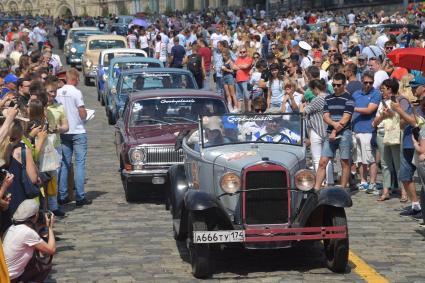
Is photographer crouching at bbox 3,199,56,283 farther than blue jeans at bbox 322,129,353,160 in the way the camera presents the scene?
No

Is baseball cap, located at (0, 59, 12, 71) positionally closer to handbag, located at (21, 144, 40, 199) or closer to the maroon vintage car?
the maroon vintage car

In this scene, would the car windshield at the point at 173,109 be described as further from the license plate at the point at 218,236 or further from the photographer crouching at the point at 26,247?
the photographer crouching at the point at 26,247

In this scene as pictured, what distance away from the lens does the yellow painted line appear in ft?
34.5

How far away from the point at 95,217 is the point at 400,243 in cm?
423

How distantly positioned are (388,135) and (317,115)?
1.06m

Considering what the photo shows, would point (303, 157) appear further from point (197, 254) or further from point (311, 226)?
point (197, 254)

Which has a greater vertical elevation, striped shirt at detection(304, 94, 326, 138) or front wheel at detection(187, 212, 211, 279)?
striped shirt at detection(304, 94, 326, 138)

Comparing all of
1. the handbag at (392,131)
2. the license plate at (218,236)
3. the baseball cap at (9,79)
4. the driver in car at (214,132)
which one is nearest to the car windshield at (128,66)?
the baseball cap at (9,79)

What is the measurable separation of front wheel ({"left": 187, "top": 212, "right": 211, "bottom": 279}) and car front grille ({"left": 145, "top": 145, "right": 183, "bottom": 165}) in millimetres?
3912

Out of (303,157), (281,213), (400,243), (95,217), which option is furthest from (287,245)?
(95,217)

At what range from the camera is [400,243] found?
12289 mm

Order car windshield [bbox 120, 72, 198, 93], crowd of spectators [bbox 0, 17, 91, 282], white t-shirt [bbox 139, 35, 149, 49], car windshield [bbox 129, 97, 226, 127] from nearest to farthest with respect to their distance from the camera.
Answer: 1. crowd of spectators [bbox 0, 17, 91, 282]
2. car windshield [bbox 129, 97, 226, 127]
3. car windshield [bbox 120, 72, 198, 93]
4. white t-shirt [bbox 139, 35, 149, 49]

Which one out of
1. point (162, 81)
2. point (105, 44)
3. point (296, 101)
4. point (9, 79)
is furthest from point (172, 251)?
point (105, 44)

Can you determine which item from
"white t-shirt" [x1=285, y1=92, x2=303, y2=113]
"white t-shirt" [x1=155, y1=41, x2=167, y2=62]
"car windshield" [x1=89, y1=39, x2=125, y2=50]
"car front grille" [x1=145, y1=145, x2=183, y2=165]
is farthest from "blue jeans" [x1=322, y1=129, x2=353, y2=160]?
"car windshield" [x1=89, y1=39, x2=125, y2=50]
